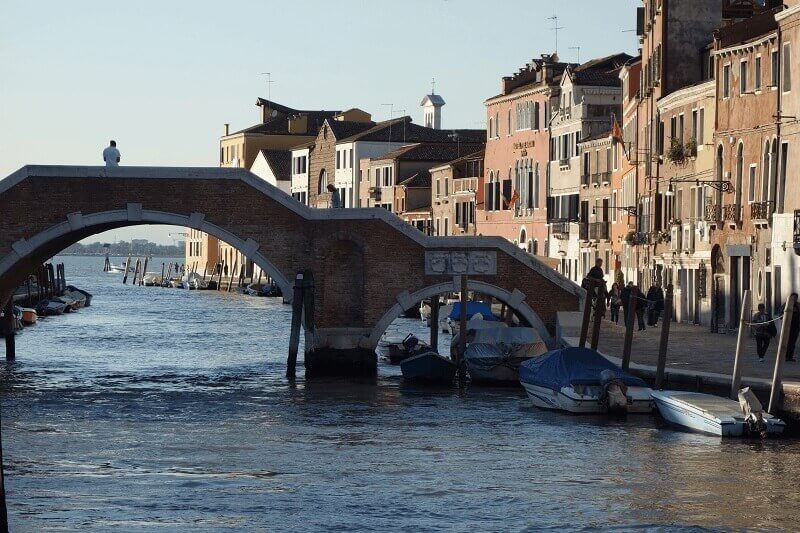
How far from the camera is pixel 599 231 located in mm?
53094

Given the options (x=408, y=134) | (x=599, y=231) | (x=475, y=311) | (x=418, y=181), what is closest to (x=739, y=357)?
(x=475, y=311)

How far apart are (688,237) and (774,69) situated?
25.0ft

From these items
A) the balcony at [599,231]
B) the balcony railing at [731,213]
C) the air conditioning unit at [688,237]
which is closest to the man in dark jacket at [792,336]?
the balcony railing at [731,213]

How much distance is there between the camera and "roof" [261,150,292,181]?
96500 millimetres

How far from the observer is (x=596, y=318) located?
1225 inches

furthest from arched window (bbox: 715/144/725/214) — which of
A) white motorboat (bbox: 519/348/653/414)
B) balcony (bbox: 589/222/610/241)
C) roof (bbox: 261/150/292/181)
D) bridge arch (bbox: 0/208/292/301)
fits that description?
roof (bbox: 261/150/292/181)

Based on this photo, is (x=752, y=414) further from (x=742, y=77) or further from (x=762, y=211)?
(x=742, y=77)

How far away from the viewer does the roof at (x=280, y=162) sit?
96.5m

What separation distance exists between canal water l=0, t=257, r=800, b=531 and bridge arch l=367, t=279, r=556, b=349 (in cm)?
142

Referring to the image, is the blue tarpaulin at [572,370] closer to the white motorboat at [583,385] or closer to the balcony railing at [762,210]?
the white motorboat at [583,385]

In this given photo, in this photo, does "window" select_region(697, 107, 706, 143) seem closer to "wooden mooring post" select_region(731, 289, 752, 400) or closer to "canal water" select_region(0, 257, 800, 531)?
"canal water" select_region(0, 257, 800, 531)

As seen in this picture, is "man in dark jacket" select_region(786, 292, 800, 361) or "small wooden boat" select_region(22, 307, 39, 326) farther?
"small wooden boat" select_region(22, 307, 39, 326)

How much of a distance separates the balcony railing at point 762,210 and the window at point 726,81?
3.43 meters

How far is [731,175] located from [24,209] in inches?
580
